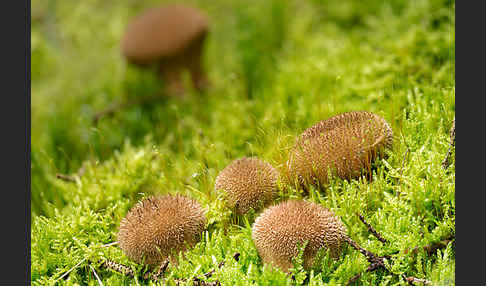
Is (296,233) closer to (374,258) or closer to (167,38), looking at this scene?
(374,258)

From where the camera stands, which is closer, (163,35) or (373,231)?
(373,231)

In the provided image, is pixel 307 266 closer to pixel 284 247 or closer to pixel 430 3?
pixel 284 247

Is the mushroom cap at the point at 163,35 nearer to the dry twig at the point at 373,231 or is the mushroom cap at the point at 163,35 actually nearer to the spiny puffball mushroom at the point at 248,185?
the spiny puffball mushroom at the point at 248,185

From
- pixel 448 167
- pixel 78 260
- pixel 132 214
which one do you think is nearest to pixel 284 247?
pixel 132 214

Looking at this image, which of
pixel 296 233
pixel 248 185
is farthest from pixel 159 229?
pixel 296 233

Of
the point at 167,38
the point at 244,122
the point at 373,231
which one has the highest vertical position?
the point at 167,38

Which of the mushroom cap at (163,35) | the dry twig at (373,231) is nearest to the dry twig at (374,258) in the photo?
the dry twig at (373,231)
